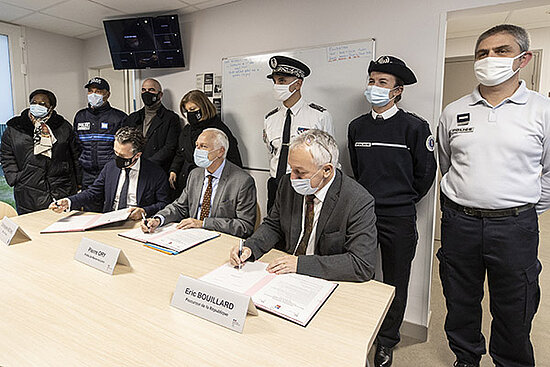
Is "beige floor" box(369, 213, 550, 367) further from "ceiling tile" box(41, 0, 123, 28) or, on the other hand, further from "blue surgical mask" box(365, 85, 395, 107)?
"ceiling tile" box(41, 0, 123, 28)

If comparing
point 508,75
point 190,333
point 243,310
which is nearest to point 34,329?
point 190,333

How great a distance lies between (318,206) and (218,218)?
2.20 ft

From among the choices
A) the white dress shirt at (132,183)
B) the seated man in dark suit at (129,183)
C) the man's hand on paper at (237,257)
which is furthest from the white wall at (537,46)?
the man's hand on paper at (237,257)

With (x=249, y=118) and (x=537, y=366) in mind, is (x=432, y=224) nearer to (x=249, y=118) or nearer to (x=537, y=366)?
(x=537, y=366)

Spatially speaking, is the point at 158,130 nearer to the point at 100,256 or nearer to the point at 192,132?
the point at 192,132

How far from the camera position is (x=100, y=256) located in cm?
137

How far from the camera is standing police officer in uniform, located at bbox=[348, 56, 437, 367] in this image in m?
1.91

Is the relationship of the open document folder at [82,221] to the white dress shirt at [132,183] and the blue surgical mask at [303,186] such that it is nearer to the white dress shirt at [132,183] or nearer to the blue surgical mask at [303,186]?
the white dress shirt at [132,183]

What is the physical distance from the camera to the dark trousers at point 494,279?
156 cm

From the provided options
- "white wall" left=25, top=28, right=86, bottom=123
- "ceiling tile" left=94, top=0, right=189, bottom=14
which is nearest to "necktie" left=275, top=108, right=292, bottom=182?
"ceiling tile" left=94, top=0, right=189, bottom=14

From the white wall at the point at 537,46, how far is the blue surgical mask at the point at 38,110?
4.48 m

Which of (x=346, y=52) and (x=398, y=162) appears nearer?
(x=398, y=162)

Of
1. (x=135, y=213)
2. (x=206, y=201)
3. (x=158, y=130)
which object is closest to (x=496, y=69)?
(x=206, y=201)

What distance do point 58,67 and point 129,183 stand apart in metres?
2.87
